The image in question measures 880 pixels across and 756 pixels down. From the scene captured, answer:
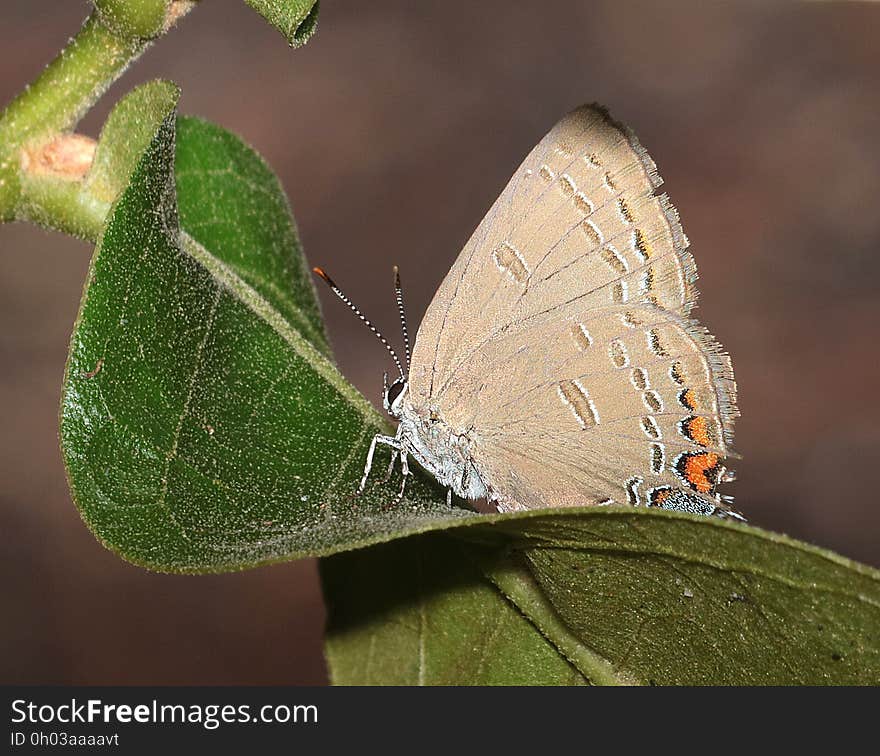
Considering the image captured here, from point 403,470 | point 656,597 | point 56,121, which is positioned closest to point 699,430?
point 403,470

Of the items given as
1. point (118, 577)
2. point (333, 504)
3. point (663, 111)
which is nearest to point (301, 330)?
point (333, 504)

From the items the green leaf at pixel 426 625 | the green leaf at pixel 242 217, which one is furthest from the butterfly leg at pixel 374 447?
the green leaf at pixel 242 217

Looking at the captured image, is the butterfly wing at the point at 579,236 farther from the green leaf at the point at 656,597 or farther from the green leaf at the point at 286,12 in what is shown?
the green leaf at the point at 286,12

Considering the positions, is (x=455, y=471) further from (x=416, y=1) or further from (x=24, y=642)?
(x=416, y=1)

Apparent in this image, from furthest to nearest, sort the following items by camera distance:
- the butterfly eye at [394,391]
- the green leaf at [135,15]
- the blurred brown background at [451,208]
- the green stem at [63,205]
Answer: the blurred brown background at [451,208] → the butterfly eye at [394,391] → the green stem at [63,205] → the green leaf at [135,15]

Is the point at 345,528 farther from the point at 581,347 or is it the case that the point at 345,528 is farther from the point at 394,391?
the point at 394,391

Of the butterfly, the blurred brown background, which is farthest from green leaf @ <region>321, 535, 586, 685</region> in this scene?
the blurred brown background
